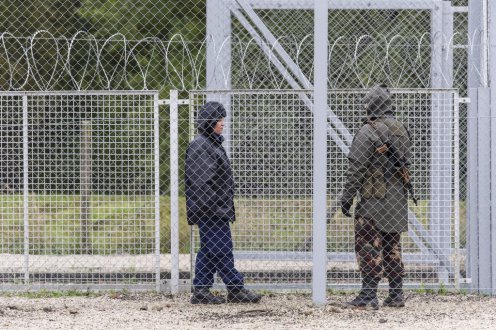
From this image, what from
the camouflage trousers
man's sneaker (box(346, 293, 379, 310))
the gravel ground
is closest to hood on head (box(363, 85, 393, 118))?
the camouflage trousers

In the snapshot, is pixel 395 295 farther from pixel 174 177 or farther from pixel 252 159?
pixel 174 177

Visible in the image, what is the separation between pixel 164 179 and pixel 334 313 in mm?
6662

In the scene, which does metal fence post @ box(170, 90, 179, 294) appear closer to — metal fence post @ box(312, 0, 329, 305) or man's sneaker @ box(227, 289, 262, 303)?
man's sneaker @ box(227, 289, 262, 303)

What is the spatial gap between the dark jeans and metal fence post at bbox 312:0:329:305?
746 mm

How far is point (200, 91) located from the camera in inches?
380

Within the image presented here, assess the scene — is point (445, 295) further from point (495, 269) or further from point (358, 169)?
point (358, 169)

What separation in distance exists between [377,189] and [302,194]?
135 cm

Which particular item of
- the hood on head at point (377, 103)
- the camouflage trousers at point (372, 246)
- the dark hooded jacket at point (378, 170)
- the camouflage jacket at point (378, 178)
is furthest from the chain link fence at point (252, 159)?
the camouflage trousers at point (372, 246)

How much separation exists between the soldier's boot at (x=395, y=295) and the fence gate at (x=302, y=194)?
0.76m

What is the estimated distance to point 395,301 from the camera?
9242 mm

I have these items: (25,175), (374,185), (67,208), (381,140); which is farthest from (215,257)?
(67,208)

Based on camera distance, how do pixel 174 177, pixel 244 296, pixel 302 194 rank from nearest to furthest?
pixel 244 296, pixel 174 177, pixel 302 194

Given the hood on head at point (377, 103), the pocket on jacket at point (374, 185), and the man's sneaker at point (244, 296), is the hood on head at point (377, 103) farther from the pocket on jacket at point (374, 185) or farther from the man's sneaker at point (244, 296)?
the man's sneaker at point (244, 296)

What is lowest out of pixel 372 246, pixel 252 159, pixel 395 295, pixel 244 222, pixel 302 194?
pixel 395 295
